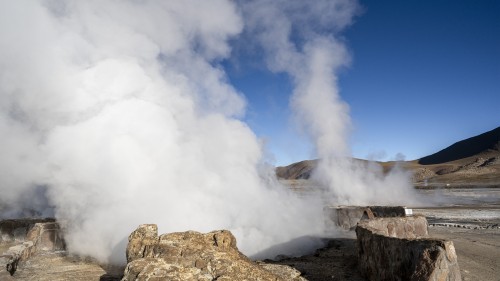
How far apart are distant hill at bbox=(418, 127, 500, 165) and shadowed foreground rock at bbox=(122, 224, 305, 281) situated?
9658cm

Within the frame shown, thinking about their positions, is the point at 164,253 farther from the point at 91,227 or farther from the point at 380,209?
the point at 380,209

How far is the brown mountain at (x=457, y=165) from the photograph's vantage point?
5056 cm

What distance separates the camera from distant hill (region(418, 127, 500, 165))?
91875 millimetres

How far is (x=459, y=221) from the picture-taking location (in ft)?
50.3

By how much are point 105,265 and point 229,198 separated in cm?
405

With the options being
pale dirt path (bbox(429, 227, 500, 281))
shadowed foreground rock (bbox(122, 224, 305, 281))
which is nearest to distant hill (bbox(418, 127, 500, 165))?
pale dirt path (bbox(429, 227, 500, 281))

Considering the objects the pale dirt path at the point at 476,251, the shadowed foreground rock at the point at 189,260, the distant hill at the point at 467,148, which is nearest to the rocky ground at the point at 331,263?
the pale dirt path at the point at 476,251

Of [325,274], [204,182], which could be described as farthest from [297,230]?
[325,274]

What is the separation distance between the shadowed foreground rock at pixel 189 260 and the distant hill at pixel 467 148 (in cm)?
9658

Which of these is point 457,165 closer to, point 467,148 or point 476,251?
point 467,148

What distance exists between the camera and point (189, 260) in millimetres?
5832

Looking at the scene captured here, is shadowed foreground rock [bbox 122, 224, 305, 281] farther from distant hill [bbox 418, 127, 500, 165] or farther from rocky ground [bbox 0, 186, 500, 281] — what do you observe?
distant hill [bbox 418, 127, 500, 165]

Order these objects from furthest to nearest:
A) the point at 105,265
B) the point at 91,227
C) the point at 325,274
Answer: the point at 91,227
the point at 105,265
the point at 325,274

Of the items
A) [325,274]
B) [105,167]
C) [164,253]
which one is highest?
[105,167]
